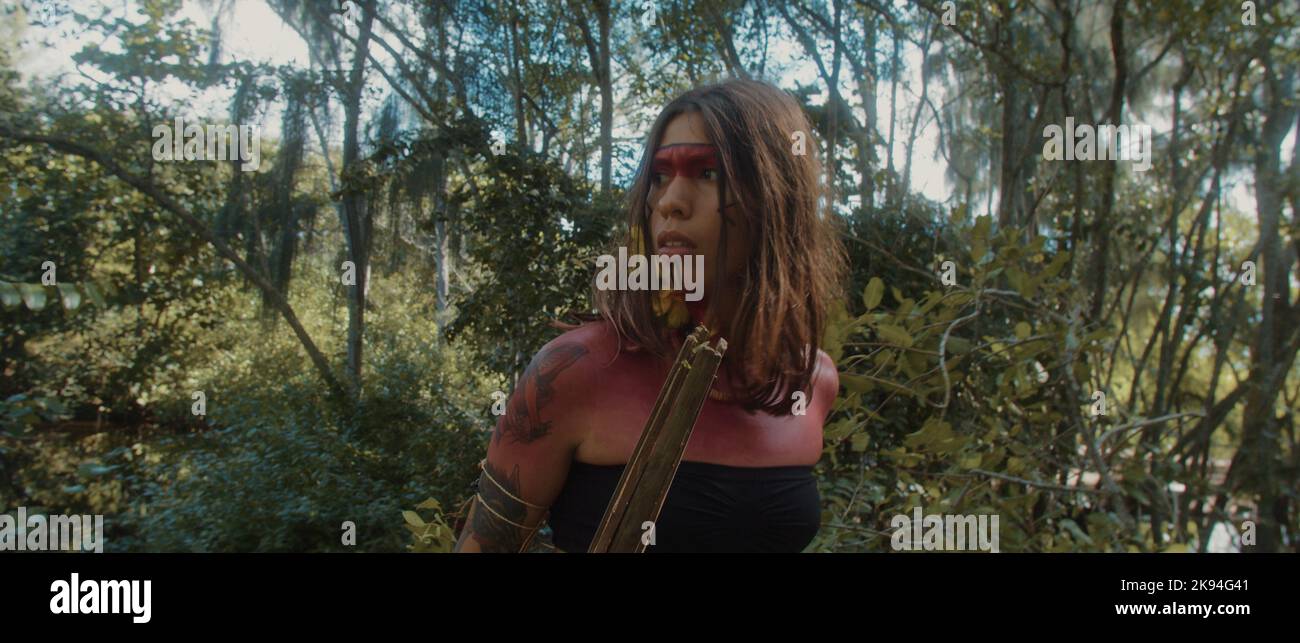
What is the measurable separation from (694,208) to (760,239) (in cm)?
8

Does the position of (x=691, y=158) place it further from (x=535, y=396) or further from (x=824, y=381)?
(x=824, y=381)

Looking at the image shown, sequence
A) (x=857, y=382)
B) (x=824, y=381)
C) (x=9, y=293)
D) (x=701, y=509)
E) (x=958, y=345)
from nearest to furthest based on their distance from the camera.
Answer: (x=701, y=509) → (x=824, y=381) → (x=9, y=293) → (x=857, y=382) → (x=958, y=345)

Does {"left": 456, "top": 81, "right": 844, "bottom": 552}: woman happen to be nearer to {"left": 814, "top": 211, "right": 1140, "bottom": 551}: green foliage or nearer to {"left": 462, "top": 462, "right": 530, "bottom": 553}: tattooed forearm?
{"left": 462, "top": 462, "right": 530, "bottom": 553}: tattooed forearm

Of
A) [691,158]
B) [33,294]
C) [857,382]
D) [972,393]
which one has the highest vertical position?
[691,158]

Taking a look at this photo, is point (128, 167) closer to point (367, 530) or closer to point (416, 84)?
point (416, 84)

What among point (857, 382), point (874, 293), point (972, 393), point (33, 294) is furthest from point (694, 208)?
point (972, 393)

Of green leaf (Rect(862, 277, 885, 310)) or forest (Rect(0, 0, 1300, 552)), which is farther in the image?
forest (Rect(0, 0, 1300, 552))

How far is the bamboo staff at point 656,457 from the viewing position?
0.74m

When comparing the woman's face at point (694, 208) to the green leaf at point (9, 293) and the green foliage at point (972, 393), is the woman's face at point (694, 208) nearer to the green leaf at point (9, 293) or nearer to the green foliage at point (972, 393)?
the green foliage at point (972, 393)

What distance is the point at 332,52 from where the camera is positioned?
22.4 feet

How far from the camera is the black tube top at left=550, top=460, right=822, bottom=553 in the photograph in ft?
2.97

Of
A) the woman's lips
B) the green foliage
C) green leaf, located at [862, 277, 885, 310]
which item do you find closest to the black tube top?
the woman's lips

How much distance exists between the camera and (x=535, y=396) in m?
0.93

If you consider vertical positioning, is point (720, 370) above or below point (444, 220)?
below
